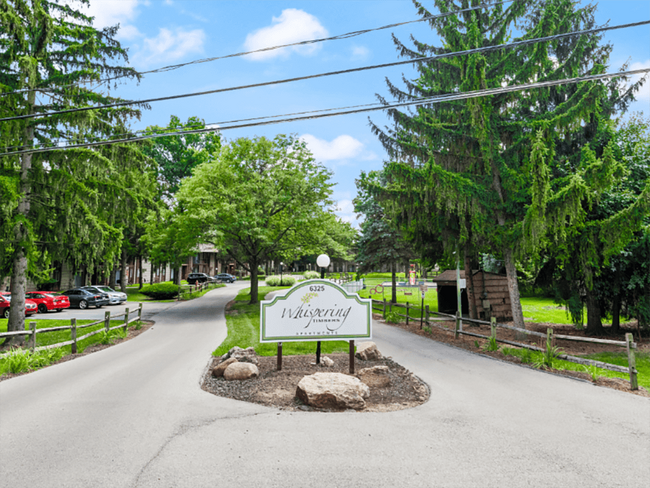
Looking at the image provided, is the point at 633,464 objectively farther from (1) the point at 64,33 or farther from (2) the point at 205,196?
(2) the point at 205,196

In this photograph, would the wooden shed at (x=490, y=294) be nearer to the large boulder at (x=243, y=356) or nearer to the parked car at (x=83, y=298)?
the large boulder at (x=243, y=356)

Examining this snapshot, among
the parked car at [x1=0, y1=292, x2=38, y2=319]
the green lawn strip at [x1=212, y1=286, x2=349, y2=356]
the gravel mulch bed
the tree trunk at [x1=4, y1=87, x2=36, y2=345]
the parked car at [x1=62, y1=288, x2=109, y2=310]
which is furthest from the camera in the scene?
the parked car at [x1=62, y1=288, x2=109, y2=310]

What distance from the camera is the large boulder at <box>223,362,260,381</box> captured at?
8617mm

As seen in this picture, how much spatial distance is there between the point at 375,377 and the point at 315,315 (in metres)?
1.92

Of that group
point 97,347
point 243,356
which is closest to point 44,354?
point 97,347

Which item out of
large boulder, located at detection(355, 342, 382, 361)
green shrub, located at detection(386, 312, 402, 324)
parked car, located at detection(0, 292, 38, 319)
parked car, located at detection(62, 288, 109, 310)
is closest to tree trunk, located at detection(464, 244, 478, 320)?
green shrub, located at detection(386, 312, 402, 324)

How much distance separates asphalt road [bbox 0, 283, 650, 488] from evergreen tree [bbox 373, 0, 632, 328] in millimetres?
5781

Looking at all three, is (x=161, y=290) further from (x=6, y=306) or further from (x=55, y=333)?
(x=55, y=333)

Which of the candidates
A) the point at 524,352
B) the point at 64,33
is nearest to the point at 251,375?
the point at 524,352

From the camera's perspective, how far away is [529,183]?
13.1m

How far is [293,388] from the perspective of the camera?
802 centimetres

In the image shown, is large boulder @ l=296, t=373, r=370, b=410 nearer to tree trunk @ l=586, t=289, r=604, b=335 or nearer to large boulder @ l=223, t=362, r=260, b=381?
large boulder @ l=223, t=362, r=260, b=381

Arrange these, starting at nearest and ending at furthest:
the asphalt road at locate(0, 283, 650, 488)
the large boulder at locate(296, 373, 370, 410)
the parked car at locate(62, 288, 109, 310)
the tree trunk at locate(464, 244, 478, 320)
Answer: the asphalt road at locate(0, 283, 650, 488)
the large boulder at locate(296, 373, 370, 410)
the tree trunk at locate(464, 244, 478, 320)
the parked car at locate(62, 288, 109, 310)

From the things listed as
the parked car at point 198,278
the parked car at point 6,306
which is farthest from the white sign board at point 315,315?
the parked car at point 198,278
